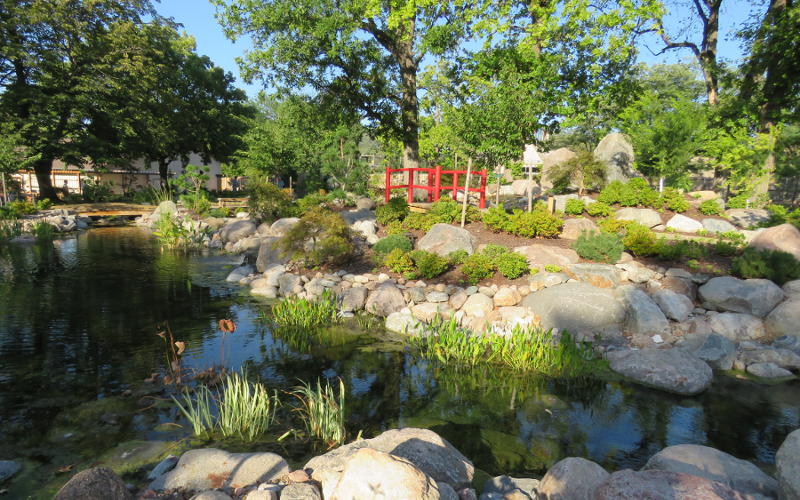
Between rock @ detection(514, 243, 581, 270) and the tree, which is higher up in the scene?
the tree

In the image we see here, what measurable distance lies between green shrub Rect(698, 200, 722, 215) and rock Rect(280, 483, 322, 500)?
17726 mm

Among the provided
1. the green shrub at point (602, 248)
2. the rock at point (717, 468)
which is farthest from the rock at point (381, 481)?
the green shrub at point (602, 248)

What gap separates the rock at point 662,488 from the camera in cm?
324

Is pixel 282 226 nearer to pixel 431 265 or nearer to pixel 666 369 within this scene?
pixel 431 265

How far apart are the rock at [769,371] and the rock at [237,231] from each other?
1889 centimetres

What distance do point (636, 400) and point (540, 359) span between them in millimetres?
1663

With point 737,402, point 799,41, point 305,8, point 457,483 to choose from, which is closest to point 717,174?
point 799,41

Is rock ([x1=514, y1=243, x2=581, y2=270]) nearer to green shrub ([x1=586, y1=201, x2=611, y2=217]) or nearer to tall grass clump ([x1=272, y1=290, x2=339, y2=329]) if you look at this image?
green shrub ([x1=586, y1=201, x2=611, y2=217])

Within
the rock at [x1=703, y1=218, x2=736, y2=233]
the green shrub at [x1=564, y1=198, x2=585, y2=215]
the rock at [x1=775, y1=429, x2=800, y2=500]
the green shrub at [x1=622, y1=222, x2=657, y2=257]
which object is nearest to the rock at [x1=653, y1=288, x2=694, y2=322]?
the green shrub at [x1=622, y1=222, x2=657, y2=257]

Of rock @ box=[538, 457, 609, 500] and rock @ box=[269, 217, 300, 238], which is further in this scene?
rock @ box=[269, 217, 300, 238]

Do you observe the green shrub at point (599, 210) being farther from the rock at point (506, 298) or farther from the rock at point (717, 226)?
the rock at point (506, 298)

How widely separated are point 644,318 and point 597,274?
5.98ft

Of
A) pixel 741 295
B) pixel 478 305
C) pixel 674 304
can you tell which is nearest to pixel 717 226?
pixel 741 295

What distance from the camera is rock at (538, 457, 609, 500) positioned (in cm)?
393
